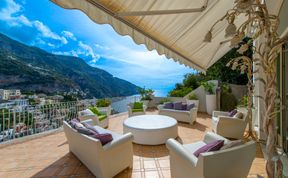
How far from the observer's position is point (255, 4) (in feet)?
4.29

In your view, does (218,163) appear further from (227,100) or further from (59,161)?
(227,100)

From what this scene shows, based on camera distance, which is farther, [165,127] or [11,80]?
[11,80]

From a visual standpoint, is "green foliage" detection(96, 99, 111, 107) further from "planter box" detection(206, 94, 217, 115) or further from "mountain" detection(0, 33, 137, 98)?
"planter box" detection(206, 94, 217, 115)

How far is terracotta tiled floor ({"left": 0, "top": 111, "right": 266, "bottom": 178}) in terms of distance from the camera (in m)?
3.11

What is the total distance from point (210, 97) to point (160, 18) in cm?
627

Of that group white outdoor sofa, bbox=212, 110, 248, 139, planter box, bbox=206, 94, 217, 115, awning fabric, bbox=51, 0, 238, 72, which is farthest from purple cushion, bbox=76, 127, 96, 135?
planter box, bbox=206, 94, 217, 115

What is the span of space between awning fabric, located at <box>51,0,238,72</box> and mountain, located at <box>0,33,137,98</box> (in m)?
6.24

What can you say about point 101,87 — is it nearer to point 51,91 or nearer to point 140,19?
point 51,91

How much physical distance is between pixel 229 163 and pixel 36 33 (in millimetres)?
30391

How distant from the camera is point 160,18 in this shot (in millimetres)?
2859

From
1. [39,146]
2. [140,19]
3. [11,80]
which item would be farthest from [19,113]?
[11,80]

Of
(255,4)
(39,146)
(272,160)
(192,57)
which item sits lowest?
(39,146)

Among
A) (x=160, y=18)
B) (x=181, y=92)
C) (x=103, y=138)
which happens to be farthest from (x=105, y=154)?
(x=181, y=92)

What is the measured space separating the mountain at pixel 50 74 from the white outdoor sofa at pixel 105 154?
6790 millimetres
